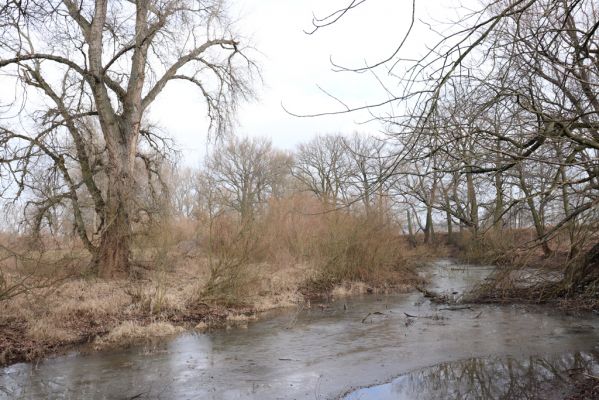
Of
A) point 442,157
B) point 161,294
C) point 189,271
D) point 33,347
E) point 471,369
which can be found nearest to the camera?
point 442,157

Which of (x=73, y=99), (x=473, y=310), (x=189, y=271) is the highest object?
(x=73, y=99)

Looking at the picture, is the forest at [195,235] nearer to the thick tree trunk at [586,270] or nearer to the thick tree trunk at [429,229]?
the thick tree trunk at [586,270]

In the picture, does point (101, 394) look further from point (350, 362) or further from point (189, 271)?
point (189, 271)

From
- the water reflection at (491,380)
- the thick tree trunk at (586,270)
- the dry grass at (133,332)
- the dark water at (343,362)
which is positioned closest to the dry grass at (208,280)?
the dry grass at (133,332)

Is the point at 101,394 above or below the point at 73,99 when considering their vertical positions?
below

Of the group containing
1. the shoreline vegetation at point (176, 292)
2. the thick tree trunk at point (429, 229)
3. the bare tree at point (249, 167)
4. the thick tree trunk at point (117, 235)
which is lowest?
the shoreline vegetation at point (176, 292)

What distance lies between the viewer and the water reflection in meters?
7.61

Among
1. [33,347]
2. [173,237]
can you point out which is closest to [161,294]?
[173,237]

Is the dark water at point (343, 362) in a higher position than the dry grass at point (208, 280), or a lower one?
lower

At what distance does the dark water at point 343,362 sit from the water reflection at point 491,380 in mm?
16

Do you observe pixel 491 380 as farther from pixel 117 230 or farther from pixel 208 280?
pixel 117 230

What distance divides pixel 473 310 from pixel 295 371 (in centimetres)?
773

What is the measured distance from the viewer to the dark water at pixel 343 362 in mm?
8008

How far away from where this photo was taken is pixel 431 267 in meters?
29.4
